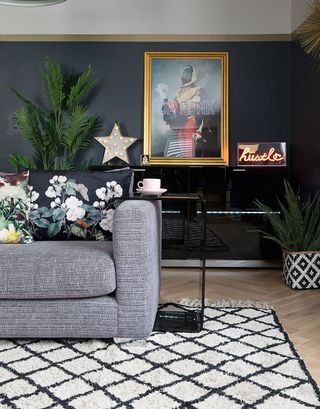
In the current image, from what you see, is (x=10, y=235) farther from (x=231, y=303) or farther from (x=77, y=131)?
(x=77, y=131)

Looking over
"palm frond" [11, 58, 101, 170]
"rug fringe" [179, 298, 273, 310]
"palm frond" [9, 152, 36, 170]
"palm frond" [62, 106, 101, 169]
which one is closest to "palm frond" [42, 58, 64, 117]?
"palm frond" [11, 58, 101, 170]

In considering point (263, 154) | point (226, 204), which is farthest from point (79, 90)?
point (263, 154)

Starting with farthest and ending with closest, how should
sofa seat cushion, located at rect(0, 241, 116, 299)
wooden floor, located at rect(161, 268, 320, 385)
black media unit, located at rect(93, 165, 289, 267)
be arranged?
black media unit, located at rect(93, 165, 289, 267) → wooden floor, located at rect(161, 268, 320, 385) → sofa seat cushion, located at rect(0, 241, 116, 299)

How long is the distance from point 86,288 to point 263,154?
2.83m

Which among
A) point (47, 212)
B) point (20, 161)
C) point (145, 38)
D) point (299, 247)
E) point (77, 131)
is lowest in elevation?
point (299, 247)

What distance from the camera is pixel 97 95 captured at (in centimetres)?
484

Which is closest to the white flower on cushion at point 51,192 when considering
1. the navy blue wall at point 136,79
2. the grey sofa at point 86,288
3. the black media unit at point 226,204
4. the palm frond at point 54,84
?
→ the grey sofa at point 86,288

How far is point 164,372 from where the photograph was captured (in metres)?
2.10

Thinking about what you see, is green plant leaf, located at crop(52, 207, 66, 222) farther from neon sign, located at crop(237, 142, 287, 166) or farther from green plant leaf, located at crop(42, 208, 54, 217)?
neon sign, located at crop(237, 142, 287, 166)

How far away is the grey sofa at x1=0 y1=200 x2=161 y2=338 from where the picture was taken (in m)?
2.36

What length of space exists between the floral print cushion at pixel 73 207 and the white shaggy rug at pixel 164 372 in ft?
2.19

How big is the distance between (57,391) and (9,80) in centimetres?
364

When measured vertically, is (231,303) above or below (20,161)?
below

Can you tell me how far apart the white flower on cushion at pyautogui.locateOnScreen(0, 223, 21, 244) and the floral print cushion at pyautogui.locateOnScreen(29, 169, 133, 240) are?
0.16 m
